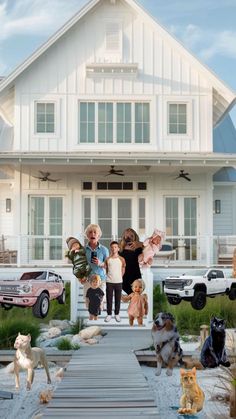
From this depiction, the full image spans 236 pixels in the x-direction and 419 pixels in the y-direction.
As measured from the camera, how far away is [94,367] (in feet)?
33.1

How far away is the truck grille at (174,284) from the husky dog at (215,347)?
11.8ft

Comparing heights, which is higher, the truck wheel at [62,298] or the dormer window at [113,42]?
the dormer window at [113,42]

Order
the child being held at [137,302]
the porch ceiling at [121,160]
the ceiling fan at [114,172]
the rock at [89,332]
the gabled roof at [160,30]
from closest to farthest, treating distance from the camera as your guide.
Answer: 1. the child being held at [137,302]
2. the rock at [89,332]
3. the porch ceiling at [121,160]
4. the ceiling fan at [114,172]
5. the gabled roof at [160,30]

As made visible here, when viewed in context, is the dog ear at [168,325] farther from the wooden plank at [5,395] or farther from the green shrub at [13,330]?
the green shrub at [13,330]

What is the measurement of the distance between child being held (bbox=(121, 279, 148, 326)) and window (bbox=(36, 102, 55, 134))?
8.11 meters

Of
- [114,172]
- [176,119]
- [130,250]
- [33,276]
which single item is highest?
[176,119]

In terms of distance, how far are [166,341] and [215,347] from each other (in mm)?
775

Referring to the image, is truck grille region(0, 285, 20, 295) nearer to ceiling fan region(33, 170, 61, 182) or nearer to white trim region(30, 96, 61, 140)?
ceiling fan region(33, 170, 61, 182)

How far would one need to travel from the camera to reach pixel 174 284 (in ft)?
44.7

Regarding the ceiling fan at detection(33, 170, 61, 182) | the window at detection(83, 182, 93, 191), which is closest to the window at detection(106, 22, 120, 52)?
the window at detection(83, 182, 93, 191)

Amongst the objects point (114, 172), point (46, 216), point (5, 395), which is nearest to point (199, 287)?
point (5, 395)

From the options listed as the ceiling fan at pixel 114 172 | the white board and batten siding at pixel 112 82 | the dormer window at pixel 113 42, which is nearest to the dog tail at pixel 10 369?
the ceiling fan at pixel 114 172

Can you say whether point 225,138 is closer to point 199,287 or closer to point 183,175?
point 183,175

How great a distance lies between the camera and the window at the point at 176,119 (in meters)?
19.5
